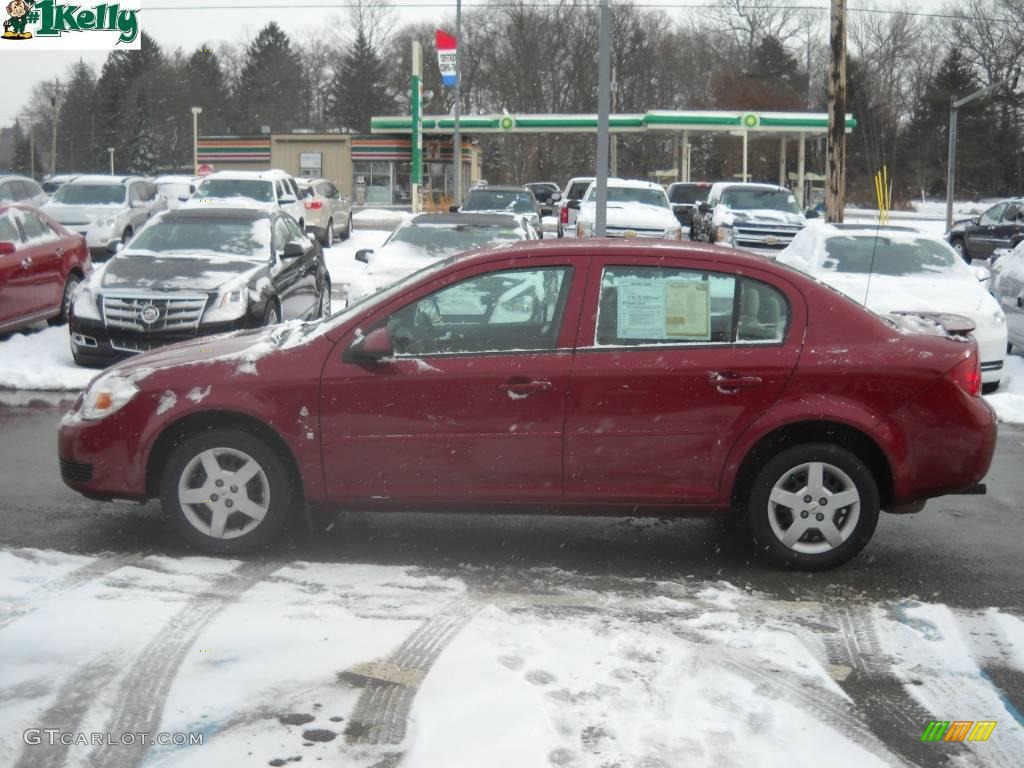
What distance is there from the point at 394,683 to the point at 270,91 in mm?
99865

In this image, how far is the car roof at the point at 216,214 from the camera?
13453 mm

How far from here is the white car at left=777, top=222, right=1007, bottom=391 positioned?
11.6 meters

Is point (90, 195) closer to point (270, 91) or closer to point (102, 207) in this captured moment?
point (102, 207)

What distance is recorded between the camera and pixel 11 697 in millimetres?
4258

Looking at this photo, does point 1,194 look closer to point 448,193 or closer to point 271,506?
point 271,506

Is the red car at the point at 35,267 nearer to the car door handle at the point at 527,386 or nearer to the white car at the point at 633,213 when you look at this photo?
the car door handle at the point at 527,386

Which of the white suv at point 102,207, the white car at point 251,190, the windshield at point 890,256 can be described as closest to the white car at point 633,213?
the white car at point 251,190

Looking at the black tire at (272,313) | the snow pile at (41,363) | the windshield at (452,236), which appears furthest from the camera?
the windshield at (452,236)

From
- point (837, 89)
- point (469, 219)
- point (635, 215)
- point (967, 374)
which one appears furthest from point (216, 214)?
point (837, 89)

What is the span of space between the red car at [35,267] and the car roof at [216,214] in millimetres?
1656

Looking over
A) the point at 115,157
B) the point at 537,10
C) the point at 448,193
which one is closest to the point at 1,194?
the point at 448,193

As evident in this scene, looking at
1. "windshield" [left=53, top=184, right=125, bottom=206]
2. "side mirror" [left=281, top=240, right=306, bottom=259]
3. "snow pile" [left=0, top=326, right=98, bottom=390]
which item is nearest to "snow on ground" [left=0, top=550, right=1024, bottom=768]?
"snow pile" [left=0, top=326, right=98, bottom=390]

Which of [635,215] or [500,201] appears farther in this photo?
[500,201]

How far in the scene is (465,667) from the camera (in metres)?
4.61
